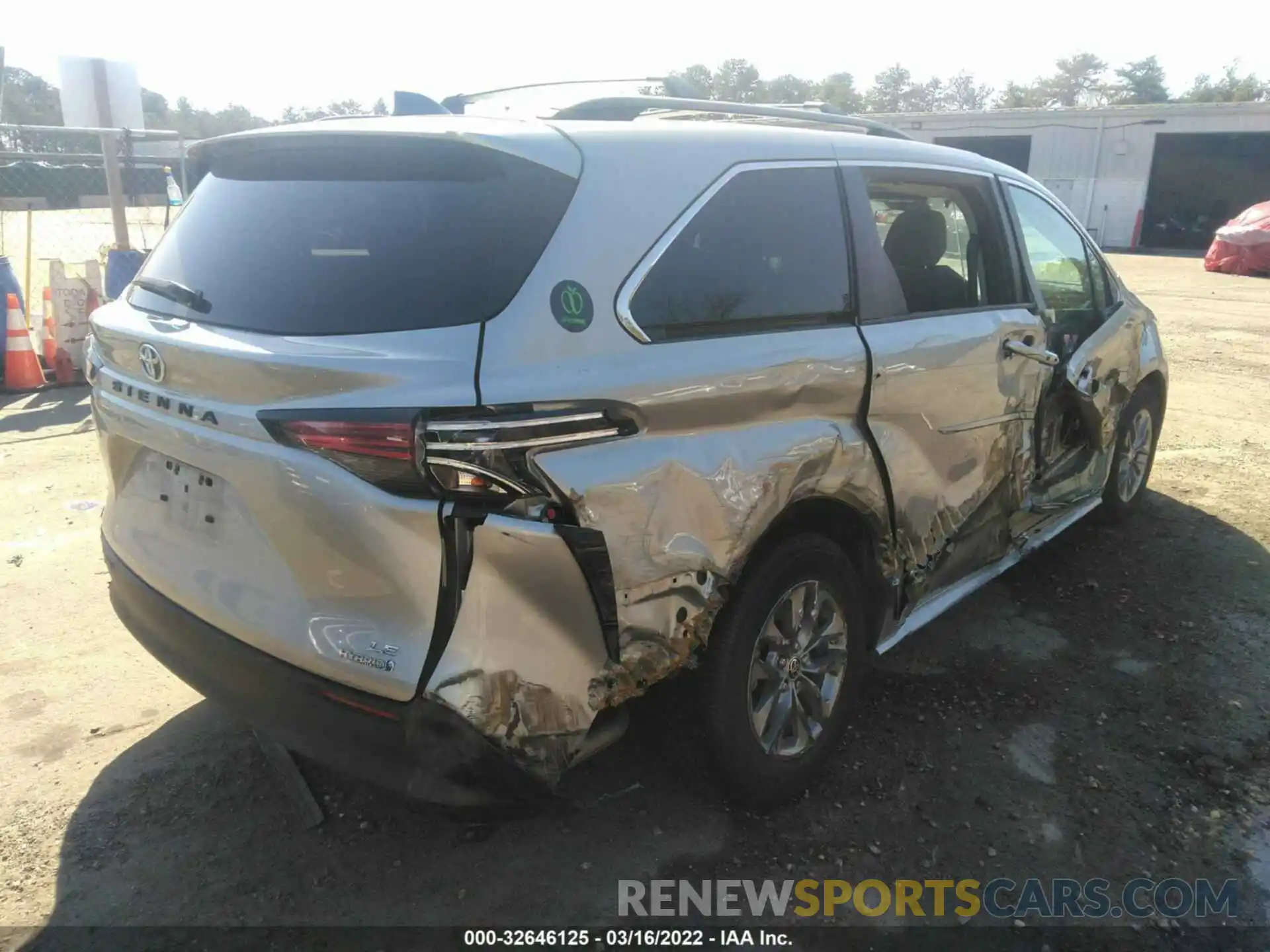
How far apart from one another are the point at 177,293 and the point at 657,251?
50.9 inches

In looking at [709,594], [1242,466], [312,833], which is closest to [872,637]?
[709,594]

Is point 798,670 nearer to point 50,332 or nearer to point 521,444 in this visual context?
point 521,444

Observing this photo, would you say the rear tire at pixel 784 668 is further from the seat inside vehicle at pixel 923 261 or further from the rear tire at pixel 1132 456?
the rear tire at pixel 1132 456

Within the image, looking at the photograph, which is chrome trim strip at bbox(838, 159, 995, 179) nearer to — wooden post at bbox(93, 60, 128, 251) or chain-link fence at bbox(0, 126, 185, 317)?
chain-link fence at bbox(0, 126, 185, 317)

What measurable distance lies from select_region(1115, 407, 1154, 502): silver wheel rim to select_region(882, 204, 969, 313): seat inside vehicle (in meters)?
2.12

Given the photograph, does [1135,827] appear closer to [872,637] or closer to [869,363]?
[872,637]

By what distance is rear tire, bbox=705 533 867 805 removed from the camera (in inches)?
98.6

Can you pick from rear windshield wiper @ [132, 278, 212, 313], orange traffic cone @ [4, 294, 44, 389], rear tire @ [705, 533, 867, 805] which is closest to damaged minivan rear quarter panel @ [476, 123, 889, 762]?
rear tire @ [705, 533, 867, 805]

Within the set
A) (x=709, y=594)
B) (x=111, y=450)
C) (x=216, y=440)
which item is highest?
(x=216, y=440)

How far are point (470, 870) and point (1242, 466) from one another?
20.0 ft

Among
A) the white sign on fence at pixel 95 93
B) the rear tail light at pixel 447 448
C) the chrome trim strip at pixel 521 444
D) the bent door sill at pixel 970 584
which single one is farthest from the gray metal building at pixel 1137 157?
the rear tail light at pixel 447 448

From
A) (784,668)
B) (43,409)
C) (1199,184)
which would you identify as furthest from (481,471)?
(1199,184)

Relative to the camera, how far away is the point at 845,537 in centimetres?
298

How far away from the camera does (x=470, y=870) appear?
258 cm
